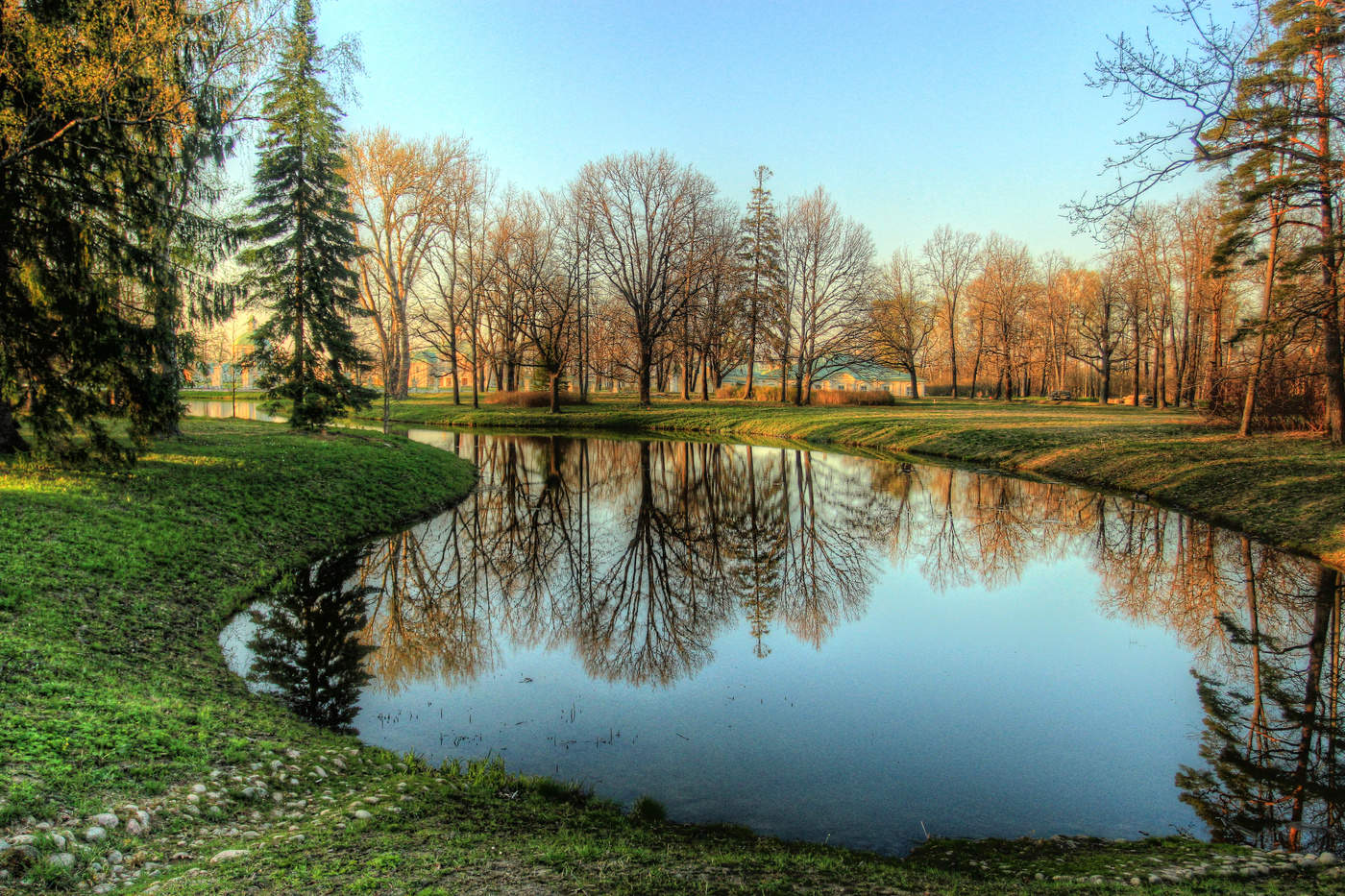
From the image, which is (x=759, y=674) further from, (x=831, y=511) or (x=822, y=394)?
(x=822, y=394)

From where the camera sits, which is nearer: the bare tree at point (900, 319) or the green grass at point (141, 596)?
the green grass at point (141, 596)

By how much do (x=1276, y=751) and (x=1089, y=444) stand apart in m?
19.9

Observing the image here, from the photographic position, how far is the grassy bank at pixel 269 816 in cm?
376

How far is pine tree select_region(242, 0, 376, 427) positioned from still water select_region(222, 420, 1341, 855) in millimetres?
9670

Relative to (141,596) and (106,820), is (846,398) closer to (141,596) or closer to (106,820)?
(141,596)

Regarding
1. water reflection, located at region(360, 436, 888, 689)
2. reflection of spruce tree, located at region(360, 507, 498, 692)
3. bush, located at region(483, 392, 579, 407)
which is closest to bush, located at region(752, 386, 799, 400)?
bush, located at region(483, 392, 579, 407)

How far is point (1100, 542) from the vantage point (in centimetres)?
1404

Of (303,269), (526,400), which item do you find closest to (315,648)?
(303,269)

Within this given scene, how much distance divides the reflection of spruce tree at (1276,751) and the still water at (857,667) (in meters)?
0.03

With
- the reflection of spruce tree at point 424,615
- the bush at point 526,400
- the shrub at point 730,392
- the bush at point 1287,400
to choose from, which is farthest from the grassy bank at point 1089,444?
the reflection of spruce tree at point 424,615

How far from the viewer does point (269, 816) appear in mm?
4531

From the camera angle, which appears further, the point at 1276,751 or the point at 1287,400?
the point at 1287,400

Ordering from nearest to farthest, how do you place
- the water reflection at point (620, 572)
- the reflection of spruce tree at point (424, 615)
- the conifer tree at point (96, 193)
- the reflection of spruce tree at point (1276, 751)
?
1. the reflection of spruce tree at point (1276, 751)
2. the reflection of spruce tree at point (424, 615)
3. the water reflection at point (620, 572)
4. the conifer tree at point (96, 193)

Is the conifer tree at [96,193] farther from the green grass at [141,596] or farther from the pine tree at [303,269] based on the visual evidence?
the pine tree at [303,269]
